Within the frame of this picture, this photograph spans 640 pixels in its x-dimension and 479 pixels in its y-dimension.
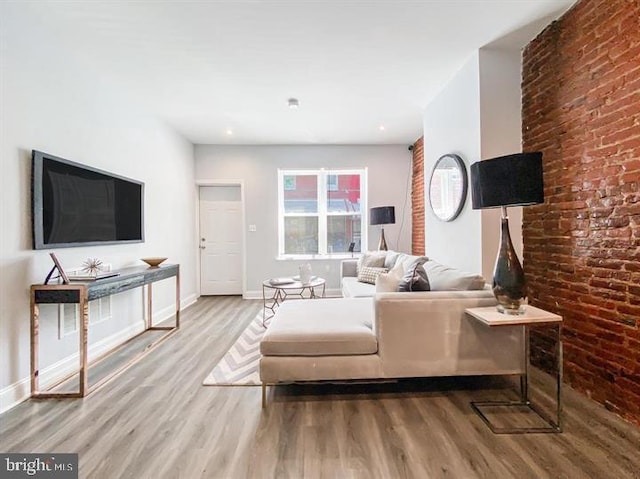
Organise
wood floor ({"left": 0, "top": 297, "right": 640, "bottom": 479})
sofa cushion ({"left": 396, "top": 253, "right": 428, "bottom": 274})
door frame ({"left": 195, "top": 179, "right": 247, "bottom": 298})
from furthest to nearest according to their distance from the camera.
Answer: door frame ({"left": 195, "top": 179, "right": 247, "bottom": 298}) → sofa cushion ({"left": 396, "top": 253, "right": 428, "bottom": 274}) → wood floor ({"left": 0, "top": 297, "right": 640, "bottom": 479})

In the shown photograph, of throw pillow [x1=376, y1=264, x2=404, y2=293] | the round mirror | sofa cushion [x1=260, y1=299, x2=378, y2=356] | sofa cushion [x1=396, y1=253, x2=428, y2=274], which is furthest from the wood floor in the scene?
the round mirror

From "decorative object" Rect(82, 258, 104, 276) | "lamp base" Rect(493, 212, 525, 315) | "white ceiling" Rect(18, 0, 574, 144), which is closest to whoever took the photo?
"lamp base" Rect(493, 212, 525, 315)

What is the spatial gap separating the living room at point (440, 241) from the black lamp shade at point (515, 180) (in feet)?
1.93

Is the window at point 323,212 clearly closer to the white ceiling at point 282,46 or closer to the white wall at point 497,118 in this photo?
the white ceiling at point 282,46

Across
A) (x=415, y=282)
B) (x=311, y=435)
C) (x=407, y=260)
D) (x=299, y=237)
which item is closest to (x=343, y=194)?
(x=299, y=237)

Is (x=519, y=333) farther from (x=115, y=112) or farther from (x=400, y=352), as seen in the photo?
(x=115, y=112)

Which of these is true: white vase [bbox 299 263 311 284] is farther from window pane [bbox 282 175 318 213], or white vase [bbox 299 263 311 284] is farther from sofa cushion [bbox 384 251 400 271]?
window pane [bbox 282 175 318 213]

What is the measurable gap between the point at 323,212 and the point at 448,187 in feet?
9.07

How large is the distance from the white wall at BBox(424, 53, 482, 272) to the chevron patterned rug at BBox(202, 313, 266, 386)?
6.86ft

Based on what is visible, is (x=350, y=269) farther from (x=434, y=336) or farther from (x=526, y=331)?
(x=526, y=331)

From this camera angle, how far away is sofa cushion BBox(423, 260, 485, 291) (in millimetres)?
2291

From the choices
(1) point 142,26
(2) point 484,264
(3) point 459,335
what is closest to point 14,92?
(1) point 142,26

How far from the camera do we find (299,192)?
5.78 metres

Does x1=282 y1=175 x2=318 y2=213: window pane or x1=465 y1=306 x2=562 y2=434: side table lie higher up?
x1=282 y1=175 x2=318 y2=213: window pane
